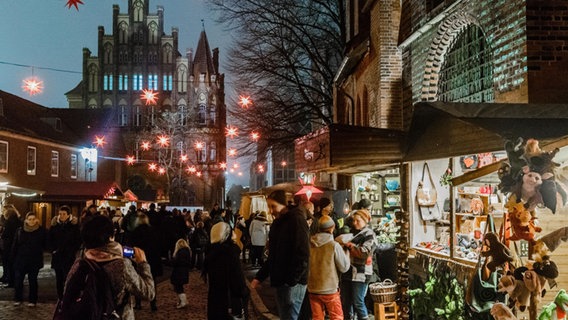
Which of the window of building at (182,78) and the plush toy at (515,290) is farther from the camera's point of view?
the window of building at (182,78)

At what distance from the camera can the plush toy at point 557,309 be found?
491cm

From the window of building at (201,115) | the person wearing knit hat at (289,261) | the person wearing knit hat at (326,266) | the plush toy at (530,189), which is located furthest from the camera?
the window of building at (201,115)

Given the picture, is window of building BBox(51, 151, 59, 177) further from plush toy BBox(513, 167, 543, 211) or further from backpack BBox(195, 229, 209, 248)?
plush toy BBox(513, 167, 543, 211)

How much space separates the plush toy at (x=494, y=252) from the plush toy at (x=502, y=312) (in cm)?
39

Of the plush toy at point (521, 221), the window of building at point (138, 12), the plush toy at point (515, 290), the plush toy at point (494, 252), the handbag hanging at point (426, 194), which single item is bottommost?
the plush toy at point (515, 290)

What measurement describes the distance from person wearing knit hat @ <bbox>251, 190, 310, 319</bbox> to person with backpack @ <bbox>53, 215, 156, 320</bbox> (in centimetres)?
241

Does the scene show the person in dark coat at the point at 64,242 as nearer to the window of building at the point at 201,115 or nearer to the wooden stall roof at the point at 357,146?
the wooden stall roof at the point at 357,146

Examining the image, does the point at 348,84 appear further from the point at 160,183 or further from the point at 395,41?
the point at 160,183

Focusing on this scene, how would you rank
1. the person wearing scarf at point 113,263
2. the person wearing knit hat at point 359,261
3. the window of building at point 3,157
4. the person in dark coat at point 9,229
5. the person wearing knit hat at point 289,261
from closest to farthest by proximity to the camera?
the person wearing scarf at point 113,263 → the person wearing knit hat at point 289,261 → the person wearing knit hat at point 359,261 → the person in dark coat at point 9,229 → the window of building at point 3,157

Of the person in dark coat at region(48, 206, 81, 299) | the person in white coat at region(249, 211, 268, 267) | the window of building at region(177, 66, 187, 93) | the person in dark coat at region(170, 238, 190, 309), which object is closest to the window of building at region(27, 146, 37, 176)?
the person in white coat at region(249, 211, 268, 267)

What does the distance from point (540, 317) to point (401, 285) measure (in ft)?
16.4

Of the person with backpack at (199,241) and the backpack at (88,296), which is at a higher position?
the backpack at (88,296)

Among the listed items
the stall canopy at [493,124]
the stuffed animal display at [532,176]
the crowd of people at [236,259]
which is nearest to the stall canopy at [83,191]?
the crowd of people at [236,259]

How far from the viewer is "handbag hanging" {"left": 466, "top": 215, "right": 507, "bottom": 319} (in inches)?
225
